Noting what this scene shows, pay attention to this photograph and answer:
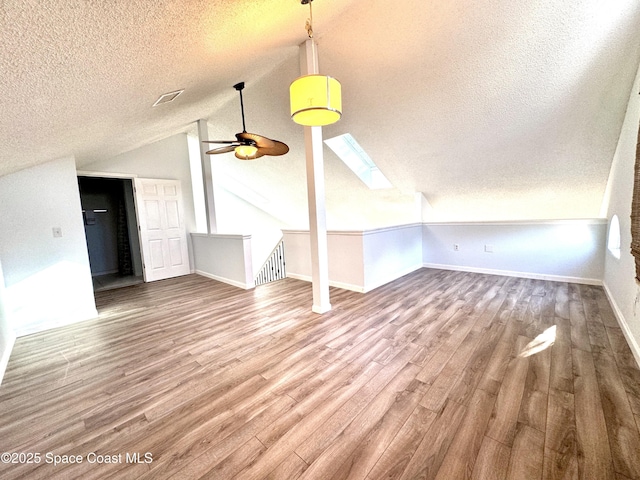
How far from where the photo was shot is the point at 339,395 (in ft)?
5.52

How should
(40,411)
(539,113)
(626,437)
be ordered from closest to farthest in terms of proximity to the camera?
(626,437), (40,411), (539,113)

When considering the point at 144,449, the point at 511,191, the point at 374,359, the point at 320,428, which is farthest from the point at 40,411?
the point at 511,191

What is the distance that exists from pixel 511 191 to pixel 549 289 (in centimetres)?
169

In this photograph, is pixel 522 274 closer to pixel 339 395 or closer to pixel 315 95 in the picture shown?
pixel 339 395

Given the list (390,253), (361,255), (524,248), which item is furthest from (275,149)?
(524,248)

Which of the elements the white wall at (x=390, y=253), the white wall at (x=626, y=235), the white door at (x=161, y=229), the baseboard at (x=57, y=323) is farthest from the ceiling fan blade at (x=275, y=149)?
the white wall at (x=626, y=235)

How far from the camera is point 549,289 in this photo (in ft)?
11.9

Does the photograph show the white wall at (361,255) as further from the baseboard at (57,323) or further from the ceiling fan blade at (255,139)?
the baseboard at (57,323)

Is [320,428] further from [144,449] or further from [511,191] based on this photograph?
[511,191]

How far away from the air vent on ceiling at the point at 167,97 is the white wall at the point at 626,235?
4172 millimetres

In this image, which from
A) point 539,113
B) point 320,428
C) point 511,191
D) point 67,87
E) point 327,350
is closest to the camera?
point 320,428

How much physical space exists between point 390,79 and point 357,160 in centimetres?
192

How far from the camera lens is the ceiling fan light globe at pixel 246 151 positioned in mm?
3520

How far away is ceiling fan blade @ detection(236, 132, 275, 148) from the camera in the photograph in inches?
123
